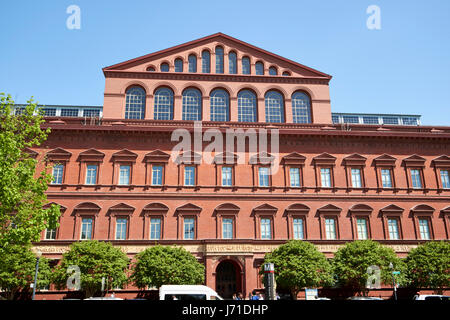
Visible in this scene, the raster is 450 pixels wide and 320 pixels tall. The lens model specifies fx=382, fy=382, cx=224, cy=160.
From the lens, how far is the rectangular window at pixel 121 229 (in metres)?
33.4

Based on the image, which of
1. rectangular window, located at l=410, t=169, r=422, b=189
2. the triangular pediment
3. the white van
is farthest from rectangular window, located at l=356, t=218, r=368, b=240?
the white van

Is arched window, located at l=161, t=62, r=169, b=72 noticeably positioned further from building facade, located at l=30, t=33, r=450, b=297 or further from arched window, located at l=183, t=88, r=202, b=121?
arched window, located at l=183, t=88, r=202, b=121

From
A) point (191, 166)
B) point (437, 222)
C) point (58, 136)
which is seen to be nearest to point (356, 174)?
point (437, 222)

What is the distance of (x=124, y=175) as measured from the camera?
3512cm

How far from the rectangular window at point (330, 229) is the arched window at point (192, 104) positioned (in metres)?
16.4

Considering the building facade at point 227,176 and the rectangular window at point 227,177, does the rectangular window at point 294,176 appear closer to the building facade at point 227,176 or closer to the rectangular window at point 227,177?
the building facade at point 227,176

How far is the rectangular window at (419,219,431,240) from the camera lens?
35803mm

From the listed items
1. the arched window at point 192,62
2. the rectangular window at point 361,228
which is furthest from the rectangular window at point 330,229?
the arched window at point 192,62

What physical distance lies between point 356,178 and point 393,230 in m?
5.83

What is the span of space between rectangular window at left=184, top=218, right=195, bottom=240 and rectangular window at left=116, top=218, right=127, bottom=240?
5.28 m

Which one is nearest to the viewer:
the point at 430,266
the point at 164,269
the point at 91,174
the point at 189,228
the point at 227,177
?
the point at 164,269

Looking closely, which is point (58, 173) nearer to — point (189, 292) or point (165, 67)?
point (165, 67)

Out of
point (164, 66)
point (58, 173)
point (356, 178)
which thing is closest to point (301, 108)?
point (356, 178)

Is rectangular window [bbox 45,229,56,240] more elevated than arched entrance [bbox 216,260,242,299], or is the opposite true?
rectangular window [bbox 45,229,56,240]
